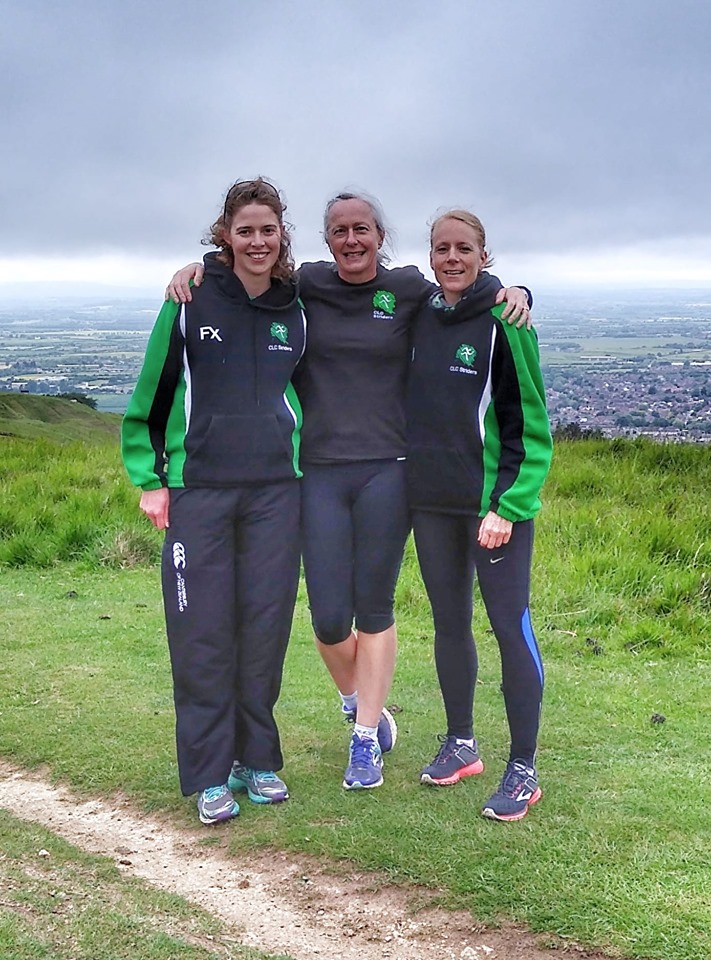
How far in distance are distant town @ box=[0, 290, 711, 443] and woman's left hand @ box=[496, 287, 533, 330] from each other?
0.15 metres

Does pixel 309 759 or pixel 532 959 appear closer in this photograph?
pixel 532 959

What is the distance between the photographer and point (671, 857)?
357 centimetres

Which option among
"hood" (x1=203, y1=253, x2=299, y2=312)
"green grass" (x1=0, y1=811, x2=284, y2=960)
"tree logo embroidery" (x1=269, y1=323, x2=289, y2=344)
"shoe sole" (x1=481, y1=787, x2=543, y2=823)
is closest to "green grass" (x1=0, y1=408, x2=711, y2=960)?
"shoe sole" (x1=481, y1=787, x2=543, y2=823)

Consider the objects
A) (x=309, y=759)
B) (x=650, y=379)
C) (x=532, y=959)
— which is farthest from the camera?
(x=650, y=379)

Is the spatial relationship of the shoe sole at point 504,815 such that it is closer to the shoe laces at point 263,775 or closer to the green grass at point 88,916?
the shoe laces at point 263,775

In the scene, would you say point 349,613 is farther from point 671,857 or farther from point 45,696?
point 45,696

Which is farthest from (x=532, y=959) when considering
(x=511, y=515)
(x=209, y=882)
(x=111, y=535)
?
(x=111, y=535)

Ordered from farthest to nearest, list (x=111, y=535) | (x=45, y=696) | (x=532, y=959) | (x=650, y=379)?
(x=650, y=379), (x=111, y=535), (x=45, y=696), (x=532, y=959)

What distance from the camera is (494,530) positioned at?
3.70 m

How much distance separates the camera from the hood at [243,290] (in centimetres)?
387

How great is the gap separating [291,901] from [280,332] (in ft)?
6.22

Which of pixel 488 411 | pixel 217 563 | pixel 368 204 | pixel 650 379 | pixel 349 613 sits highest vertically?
pixel 368 204

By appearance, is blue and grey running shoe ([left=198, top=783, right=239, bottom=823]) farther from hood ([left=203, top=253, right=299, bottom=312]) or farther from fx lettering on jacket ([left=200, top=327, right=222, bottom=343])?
hood ([left=203, top=253, right=299, bottom=312])

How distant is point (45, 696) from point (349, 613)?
2073 millimetres
